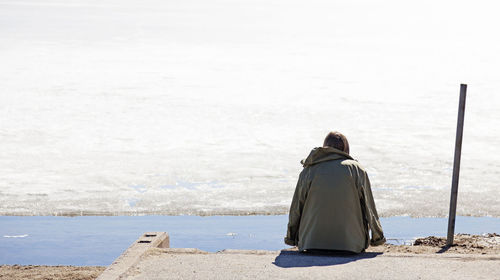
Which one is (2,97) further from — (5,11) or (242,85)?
(5,11)

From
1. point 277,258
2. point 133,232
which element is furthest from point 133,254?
point 133,232

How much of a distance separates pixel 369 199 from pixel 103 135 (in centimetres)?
779

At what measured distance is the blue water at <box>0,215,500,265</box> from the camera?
314 inches

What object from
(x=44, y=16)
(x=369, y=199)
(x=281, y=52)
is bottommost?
(x=369, y=199)

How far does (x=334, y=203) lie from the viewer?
6336 millimetres

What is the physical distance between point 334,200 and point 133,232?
3.01m

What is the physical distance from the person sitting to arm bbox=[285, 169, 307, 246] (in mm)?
11

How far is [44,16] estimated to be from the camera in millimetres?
41875

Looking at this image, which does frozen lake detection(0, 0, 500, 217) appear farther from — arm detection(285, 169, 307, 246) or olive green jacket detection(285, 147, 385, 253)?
olive green jacket detection(285, 147, 385, 253)

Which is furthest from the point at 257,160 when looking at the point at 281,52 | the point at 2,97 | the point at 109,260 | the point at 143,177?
the point at 281,52

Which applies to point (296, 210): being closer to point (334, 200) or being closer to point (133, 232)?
point (334, 200)

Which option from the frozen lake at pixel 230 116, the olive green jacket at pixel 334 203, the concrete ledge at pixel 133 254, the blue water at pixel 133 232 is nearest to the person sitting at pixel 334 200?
the olive green jacket at pixel 334 203

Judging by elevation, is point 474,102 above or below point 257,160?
above

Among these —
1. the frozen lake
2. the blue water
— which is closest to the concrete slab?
the blue water
